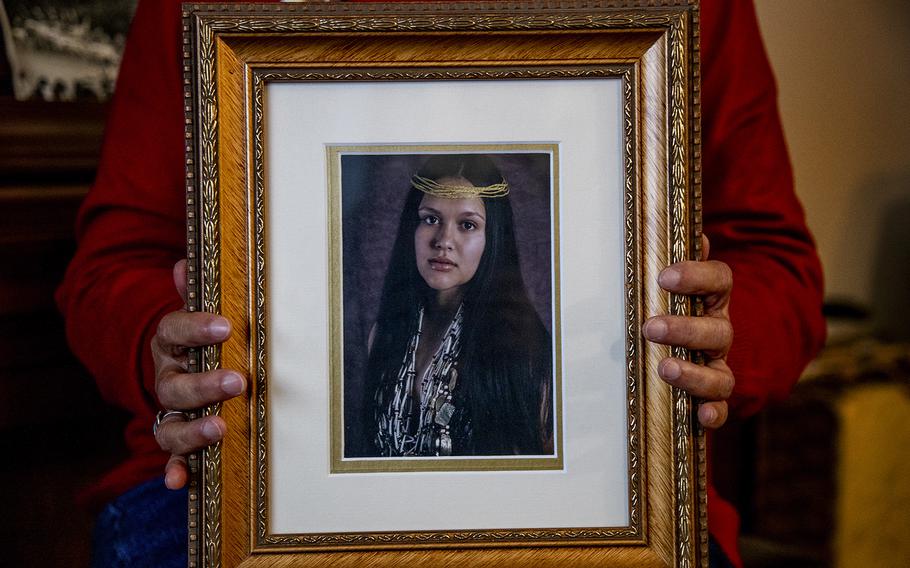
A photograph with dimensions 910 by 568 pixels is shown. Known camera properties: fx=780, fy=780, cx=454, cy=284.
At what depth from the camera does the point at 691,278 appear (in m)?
0.58

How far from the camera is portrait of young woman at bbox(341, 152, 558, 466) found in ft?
1.99

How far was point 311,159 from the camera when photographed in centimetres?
61

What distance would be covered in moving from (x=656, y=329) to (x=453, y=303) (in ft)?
0.51

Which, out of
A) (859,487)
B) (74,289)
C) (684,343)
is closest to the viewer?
(684,343)

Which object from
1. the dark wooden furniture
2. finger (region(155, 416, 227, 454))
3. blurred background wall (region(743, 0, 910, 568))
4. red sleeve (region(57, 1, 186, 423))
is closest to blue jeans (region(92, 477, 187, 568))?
red sleeve (region(57, 1, 186, 423))

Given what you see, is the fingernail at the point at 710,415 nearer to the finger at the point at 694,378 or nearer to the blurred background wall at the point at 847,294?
the finger at the point at 694,378

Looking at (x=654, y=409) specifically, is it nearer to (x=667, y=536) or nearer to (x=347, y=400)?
(x=667, y=536)

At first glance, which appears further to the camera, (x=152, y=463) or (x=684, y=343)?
(x=152, y=463)

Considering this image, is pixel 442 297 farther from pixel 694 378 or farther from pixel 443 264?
pixel 694 378

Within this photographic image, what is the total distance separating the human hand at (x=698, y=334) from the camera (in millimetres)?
584

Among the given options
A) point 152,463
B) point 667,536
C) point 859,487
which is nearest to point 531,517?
point 667,536

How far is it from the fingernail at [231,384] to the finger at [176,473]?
0.09m

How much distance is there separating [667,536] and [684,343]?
155mm

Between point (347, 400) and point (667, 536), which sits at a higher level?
point (347, 400)
